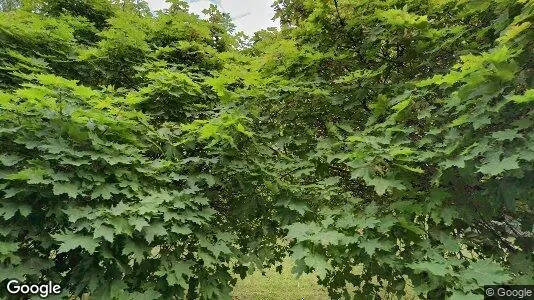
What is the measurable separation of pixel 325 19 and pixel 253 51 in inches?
85.9

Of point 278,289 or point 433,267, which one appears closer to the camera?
point 433,267

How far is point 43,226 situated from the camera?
10.3ft

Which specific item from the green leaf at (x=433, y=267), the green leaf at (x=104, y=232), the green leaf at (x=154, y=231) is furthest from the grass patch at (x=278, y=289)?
the green leaf at (x=104, y=232)

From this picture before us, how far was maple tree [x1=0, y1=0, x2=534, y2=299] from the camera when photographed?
8.77 feet

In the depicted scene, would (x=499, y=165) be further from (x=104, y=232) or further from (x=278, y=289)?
(x=278, y=289)

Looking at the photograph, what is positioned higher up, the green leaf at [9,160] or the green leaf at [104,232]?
the green leaf at [9,160]

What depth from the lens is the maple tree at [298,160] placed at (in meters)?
2.67

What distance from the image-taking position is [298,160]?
3.65 metres

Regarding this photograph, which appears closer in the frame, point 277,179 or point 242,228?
point 277,179

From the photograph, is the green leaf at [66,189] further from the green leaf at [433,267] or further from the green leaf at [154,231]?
the green leaf at [433,267]

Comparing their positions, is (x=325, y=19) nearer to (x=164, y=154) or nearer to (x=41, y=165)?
(x=164, y=154)

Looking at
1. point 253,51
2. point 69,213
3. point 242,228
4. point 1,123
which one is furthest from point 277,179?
point 253,51

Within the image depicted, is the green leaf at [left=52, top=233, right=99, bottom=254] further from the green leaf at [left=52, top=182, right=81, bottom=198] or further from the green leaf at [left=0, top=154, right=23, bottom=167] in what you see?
the green leaf at [left=0, top=154, right=23, bottom=167]

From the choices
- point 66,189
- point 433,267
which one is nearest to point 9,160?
point 66,189
